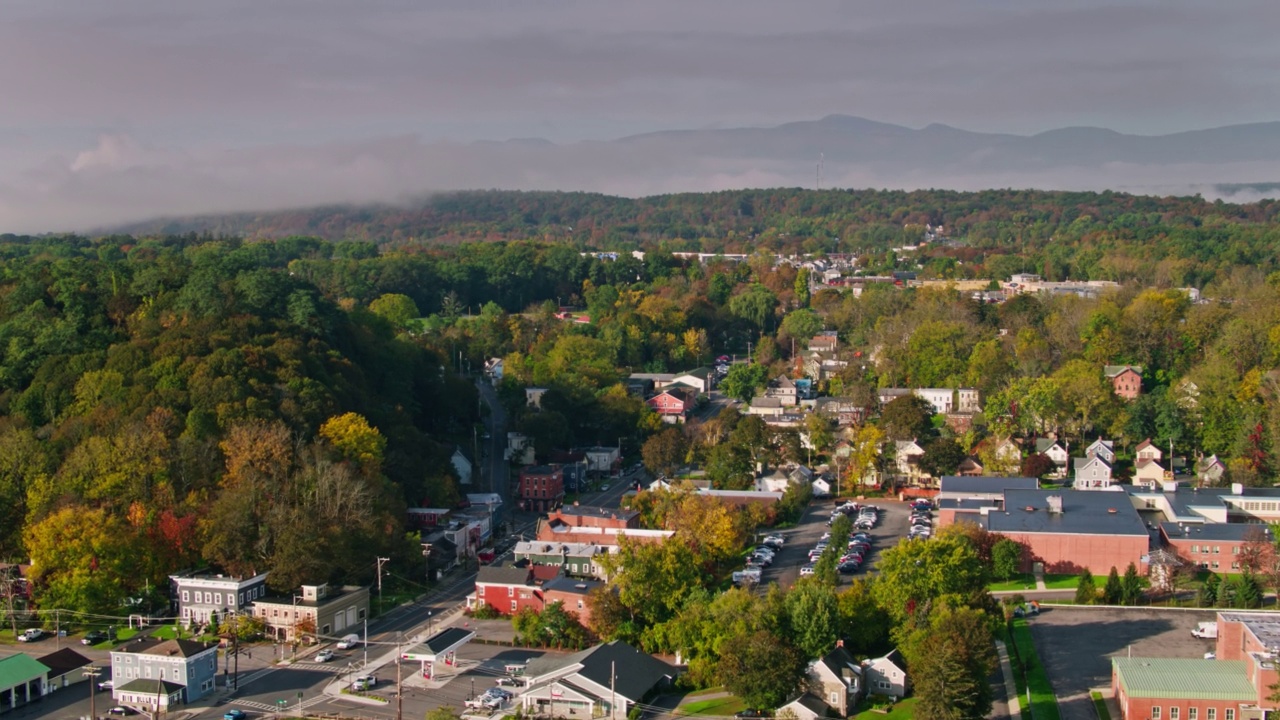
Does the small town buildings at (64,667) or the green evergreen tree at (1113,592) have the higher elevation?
the green evergreen tree at (1113,592)

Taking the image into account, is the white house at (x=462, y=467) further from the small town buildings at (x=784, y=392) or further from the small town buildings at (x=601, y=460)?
the small town buildings at (x=784, y=392)

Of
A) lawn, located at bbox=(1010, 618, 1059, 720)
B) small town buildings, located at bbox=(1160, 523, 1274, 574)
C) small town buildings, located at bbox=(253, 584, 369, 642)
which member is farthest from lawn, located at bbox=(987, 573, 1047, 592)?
small town buildings, located at bbox=(253, 584, 369, 642)

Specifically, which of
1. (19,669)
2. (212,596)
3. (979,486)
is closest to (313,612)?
(212,596)

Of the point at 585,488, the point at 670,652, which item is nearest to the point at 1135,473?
the point at 585,488

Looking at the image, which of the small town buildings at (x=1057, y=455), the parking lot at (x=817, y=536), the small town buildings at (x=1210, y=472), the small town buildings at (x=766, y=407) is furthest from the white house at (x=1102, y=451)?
the small town buildings at (x=766, y=407)

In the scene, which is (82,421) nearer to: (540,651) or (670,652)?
(540,651)

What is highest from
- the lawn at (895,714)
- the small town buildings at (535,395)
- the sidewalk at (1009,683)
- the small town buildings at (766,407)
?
the small town buildings at (535,395)

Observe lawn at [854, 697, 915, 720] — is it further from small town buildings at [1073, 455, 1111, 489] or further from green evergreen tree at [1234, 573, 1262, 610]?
small town buildings at [1073, 455, 1111, 489]
